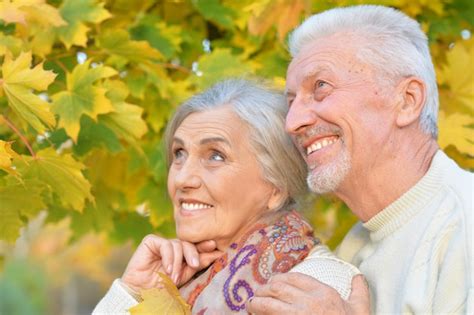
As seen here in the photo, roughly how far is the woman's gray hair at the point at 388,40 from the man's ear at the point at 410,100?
0.02 metres

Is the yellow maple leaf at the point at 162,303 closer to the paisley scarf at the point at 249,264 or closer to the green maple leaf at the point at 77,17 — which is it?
the paisley scarf at the point at 249,264

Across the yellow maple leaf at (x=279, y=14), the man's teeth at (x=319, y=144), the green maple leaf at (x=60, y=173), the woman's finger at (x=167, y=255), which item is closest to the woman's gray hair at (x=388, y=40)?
the man's teeth at (x=319, y=144)

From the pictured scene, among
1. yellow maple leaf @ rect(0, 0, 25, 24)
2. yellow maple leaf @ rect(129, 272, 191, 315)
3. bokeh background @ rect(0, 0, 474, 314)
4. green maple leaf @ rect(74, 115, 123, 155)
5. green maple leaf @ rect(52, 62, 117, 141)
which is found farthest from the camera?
green maple leaf @ rect(74, 115, 123, 155)

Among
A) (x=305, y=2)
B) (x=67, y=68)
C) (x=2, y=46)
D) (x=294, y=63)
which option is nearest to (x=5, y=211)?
(x=2, y=46)

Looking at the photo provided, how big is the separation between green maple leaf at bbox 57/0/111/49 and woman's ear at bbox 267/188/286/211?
936 millimetres

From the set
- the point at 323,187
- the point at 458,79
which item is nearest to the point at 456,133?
the point at 458,79

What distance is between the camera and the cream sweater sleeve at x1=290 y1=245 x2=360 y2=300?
7.16 ft

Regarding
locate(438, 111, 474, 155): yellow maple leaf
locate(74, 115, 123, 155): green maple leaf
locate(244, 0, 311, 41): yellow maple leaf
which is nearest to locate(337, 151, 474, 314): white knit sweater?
locate(438, 111, 474, 155): yellow maple leaf

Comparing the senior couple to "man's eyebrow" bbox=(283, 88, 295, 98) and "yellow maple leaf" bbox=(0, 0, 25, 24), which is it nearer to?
"man's eyebrow" bbox=(283, 88, 295, 98)

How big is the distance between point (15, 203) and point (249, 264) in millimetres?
→ 826

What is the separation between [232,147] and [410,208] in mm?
541

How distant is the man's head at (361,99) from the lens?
229 cm

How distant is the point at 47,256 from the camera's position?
555 inches

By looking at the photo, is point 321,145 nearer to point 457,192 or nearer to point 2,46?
point 457,192
